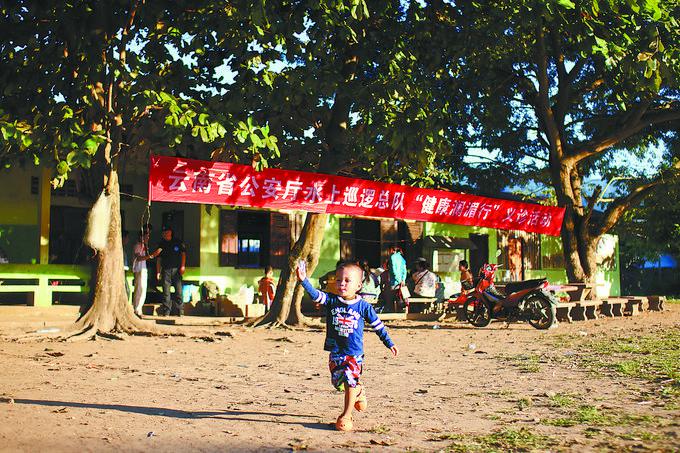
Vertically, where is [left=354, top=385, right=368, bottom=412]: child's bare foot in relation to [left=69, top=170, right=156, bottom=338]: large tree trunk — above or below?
below

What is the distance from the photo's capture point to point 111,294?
38.0 ft

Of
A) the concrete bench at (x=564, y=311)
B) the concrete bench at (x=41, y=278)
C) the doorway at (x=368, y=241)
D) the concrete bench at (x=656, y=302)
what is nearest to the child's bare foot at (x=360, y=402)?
the concrete bench at (x=564, y=311)

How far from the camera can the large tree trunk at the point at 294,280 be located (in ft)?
45.1

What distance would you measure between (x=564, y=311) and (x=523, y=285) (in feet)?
7.60

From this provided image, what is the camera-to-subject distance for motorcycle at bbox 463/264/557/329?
14.2m

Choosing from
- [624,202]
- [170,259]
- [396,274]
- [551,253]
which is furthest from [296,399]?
[551,253]

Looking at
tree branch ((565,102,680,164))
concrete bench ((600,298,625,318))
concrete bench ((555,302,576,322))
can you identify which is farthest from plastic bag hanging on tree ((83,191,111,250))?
tree branch ((565,102,680,164))

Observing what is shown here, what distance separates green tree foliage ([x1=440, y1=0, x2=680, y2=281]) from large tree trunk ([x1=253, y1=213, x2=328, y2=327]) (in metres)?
4.34

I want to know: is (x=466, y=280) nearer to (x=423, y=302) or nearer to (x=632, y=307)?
(x=423, y=302)

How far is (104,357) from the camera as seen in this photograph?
30.9ft

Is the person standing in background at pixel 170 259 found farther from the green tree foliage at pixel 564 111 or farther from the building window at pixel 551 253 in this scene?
the building window at pixel 551 253

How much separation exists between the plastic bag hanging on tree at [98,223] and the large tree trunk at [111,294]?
0.21 m

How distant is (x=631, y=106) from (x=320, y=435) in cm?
1610

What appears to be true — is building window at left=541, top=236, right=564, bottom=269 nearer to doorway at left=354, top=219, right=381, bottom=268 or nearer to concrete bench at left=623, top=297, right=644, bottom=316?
concrete bench at left=623, top=297, right=644, bottom=316
